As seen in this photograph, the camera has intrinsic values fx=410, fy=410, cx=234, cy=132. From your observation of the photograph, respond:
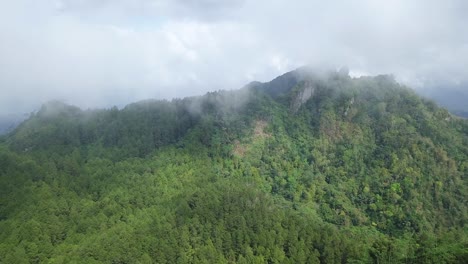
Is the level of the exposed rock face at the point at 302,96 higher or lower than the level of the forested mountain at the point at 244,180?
higher

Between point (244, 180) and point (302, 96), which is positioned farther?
point (302, 96)

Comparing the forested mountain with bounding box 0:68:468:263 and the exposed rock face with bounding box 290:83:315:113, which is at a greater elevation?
the exposed rock face with bounding box 290:83:315:113

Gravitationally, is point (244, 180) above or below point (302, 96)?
below

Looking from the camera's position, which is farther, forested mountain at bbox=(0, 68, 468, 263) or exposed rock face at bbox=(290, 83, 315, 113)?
exposed rock face at bbox=(290, 83, 315, 113)

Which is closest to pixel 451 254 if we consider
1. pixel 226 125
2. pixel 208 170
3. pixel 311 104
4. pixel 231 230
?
pixel 231 230

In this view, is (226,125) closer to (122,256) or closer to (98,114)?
(98,114)
